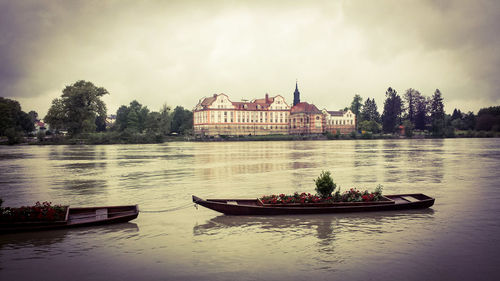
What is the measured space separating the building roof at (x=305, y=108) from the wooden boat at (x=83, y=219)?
512ft

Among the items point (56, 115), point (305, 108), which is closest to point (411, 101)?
point (305, 108)

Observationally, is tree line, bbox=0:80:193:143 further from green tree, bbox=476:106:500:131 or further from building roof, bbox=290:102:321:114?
green tree, bbox=476:106:500:131

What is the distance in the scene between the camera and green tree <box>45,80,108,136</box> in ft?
332

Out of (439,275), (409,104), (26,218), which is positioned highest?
(409,104)

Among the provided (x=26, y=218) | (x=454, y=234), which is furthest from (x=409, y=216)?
(x=26, y=218)

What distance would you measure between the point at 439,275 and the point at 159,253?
27.2ft

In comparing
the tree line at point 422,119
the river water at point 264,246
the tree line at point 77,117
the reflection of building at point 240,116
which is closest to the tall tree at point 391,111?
the tree line at point 422,119

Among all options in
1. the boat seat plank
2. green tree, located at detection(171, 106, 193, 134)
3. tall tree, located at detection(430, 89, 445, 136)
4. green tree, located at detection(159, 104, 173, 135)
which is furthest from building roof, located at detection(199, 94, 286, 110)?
the boat seat plank

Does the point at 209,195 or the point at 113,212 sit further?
the point at 209,195

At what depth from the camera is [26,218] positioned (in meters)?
14.3

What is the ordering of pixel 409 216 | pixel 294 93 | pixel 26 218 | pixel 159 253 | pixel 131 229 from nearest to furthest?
pixel 159 253
pixel 26 218
pixel 131 229
pixel 409 216
pixel 294 93

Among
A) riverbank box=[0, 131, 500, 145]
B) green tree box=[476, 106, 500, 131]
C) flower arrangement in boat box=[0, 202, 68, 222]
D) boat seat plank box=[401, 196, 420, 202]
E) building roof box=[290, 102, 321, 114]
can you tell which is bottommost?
boat seat plank box=[401, 196, 420, 202]

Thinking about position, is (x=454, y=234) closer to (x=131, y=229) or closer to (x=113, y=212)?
(x=131, y=229)

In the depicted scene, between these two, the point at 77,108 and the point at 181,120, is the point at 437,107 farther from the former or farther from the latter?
the point at 77,108
